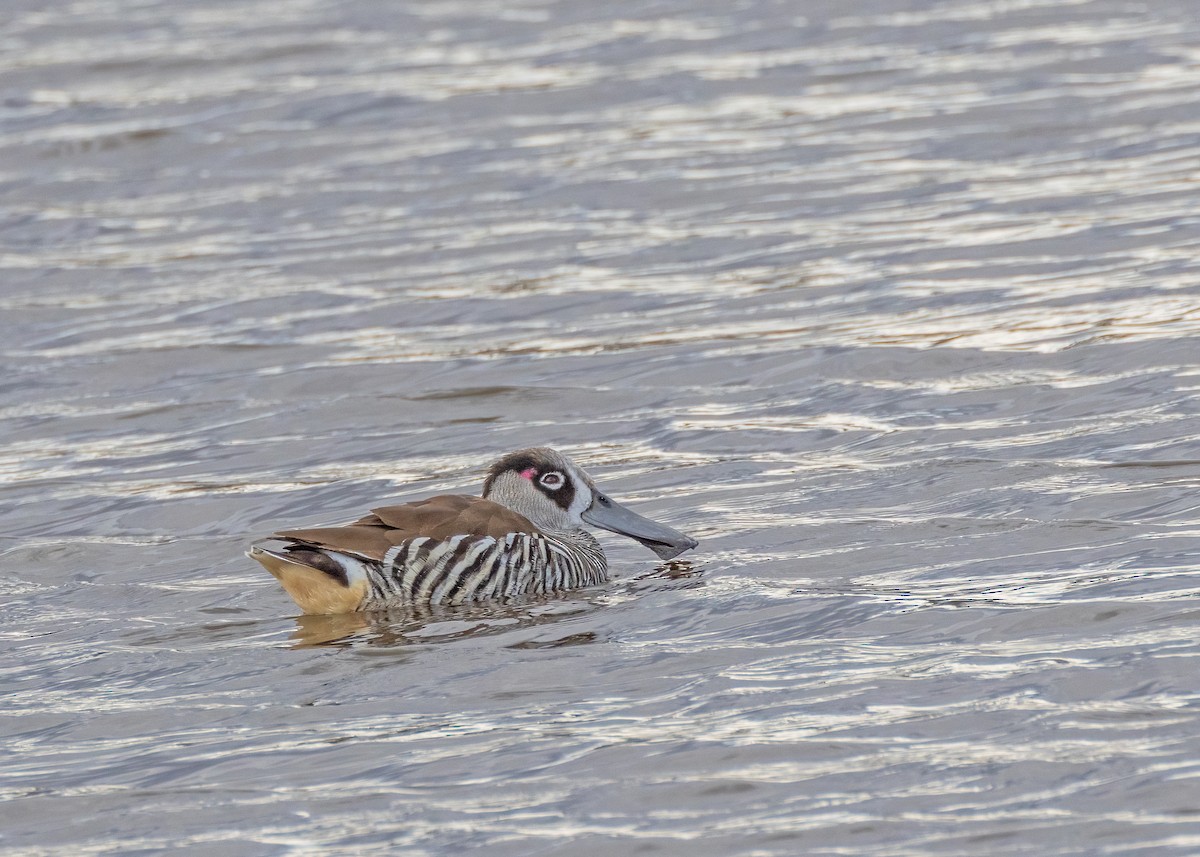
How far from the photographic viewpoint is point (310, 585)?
865cm

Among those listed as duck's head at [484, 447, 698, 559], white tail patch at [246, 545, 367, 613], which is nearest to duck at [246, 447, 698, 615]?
white tail patch at [246, 545, 367, 613]

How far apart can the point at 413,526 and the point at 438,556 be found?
6.4 inches

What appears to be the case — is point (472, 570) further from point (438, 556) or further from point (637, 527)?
point (637, 527)

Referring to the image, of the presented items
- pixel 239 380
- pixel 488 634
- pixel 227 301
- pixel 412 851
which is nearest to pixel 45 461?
pixel 239 380

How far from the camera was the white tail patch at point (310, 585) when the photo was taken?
340 inches

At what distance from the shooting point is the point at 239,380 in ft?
41.7

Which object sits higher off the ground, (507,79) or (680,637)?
→ (507,79)

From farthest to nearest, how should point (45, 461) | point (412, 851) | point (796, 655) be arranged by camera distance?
point (45, 461) < point (796, 655) < point (412, 851)

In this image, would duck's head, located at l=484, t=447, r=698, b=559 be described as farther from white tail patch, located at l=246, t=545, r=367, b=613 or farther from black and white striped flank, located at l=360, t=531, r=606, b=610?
white tail patch, located at l=246, t=545, r=367, b=613

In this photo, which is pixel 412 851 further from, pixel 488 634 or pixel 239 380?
pixel 239 380

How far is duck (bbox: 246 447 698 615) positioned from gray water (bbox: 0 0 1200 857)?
18 centimetres

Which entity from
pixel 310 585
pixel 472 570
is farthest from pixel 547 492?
pixel 310 585

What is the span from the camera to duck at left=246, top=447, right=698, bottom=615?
8.73 meters

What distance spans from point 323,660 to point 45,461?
3957 millimetres
